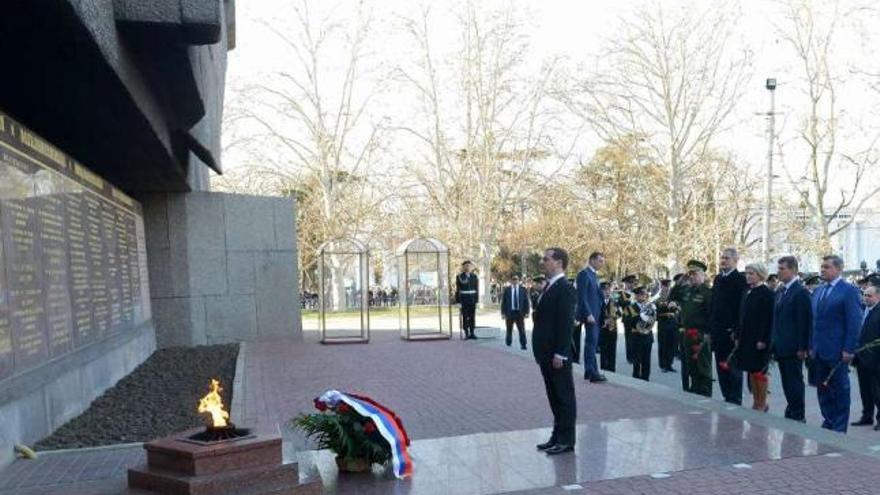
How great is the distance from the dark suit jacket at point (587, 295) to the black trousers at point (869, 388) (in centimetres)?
339

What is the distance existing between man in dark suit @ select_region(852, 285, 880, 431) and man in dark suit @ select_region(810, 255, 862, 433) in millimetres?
519

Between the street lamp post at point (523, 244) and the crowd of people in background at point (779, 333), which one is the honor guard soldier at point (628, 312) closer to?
the crowd of people in background at point (779, 333)

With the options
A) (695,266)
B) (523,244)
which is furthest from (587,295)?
(523,244)

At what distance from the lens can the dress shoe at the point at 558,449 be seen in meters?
6.63

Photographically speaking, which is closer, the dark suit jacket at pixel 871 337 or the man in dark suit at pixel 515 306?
the dark suit jacket at pixel 871 337

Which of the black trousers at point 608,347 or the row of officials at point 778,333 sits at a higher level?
the row of officials at point 778,333

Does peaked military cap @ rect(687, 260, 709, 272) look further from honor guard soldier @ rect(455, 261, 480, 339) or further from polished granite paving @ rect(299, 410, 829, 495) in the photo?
honor guard soldier @ rect(455, 261, 480, 339)

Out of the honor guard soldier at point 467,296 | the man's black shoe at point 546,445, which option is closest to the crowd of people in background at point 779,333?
the man's black shoe at point 546,445

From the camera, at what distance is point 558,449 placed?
666 cm

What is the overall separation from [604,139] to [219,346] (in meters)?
21.9

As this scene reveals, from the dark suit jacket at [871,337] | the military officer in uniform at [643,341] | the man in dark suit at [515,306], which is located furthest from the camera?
the man in dark suit at [515,306]

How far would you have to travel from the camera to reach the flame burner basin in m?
5.23

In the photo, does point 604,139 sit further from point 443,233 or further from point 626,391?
point 626,391

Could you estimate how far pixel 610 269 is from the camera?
158 feet
